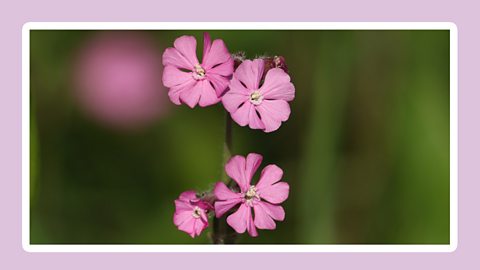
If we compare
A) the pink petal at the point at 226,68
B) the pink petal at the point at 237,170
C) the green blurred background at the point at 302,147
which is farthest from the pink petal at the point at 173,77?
the green blurred background at the point at 302,147

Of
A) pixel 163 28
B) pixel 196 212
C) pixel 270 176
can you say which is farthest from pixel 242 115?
pixel 163 28

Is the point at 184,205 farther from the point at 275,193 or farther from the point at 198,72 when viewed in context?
the point at 198,72

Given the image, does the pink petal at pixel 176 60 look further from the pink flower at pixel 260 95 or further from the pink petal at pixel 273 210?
the pink petal at pixel 273 210

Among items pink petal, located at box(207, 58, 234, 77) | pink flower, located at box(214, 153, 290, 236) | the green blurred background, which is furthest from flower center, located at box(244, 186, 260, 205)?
the green blurred background

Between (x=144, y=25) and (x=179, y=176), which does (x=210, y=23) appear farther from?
(x=179, y=176)

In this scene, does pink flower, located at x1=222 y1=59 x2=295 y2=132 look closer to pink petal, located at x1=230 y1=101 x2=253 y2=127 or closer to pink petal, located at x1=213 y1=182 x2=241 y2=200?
pink petal, located at x1=230 y1=101 x2=253 y2=127

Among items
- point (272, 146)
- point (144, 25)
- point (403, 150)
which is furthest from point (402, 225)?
point (144, 25)
